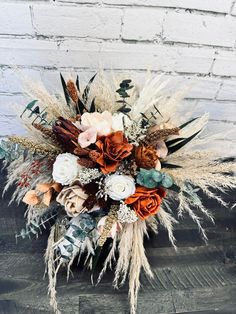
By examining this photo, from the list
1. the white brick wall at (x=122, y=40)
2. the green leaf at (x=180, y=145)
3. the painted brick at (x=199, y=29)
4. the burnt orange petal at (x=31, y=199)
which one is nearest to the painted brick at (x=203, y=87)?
the white brick wall at (x=122, y=40)

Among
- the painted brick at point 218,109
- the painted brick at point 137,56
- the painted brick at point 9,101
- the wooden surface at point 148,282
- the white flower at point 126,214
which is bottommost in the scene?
the wooden surface at point 148,282

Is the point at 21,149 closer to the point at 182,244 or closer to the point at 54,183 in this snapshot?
the point at 54,183

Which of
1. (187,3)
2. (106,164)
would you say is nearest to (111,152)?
(106,164)

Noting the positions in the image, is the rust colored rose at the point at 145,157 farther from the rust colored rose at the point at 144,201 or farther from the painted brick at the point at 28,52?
the painted brick at the point at 28,52

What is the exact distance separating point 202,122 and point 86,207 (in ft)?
0.99

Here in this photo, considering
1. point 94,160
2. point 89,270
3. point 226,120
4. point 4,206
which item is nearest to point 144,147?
point 94,160

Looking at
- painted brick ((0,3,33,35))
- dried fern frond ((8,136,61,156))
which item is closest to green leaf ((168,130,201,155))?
dried fern frond ((8,136,61,156))

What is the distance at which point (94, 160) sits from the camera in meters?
0.70

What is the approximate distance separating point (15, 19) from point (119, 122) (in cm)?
46

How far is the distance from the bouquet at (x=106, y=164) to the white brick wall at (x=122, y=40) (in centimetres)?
20

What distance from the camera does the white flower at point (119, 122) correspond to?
28.6 inches

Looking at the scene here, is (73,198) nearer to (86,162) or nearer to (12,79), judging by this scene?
(86,162)

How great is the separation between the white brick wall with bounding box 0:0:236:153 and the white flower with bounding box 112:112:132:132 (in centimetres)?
26

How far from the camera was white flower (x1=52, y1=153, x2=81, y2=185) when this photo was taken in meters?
0.70
